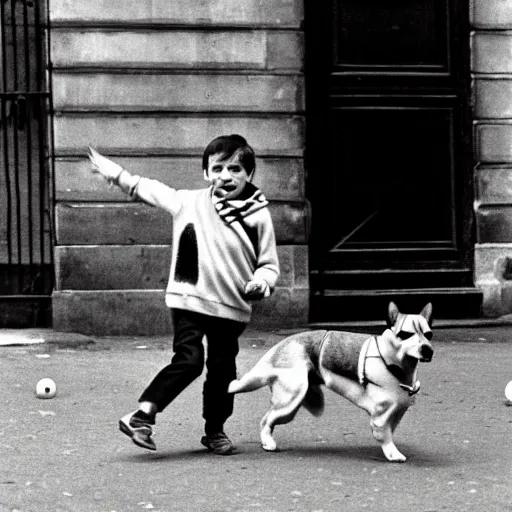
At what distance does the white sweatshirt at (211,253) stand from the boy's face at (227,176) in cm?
7

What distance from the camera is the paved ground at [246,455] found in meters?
5.83

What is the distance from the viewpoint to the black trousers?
6.59 m

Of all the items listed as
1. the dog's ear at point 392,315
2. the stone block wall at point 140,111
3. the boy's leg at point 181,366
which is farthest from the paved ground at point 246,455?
the stone block wall at point 140,111

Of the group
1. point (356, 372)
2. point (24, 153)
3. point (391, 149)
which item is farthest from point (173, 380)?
point (391, 149)

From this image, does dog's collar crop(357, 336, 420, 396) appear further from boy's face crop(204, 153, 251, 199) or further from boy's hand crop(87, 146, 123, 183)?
boy's hand crop(87, 146, 123, 183)

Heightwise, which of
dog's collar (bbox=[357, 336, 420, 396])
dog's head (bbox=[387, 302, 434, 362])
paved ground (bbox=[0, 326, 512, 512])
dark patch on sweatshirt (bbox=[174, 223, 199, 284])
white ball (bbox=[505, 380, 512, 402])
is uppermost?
dark patch on sweatshirt (bbox=[174, 223, 199, 284])

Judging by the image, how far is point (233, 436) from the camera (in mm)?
7293

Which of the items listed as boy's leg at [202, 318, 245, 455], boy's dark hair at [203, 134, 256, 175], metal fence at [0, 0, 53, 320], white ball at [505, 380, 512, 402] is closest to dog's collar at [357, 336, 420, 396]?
boy's leg at [202, 318, 245, 455]

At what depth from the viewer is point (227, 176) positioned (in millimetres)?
6695

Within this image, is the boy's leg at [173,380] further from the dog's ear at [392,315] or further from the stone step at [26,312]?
the stone step at [26,312]

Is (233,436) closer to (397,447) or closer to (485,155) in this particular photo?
(397,447)

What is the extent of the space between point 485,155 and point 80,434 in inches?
240

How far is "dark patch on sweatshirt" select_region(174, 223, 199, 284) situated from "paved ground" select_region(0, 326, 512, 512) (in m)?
0.85

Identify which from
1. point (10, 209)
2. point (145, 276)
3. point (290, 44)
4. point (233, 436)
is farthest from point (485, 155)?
point (233, 436)
